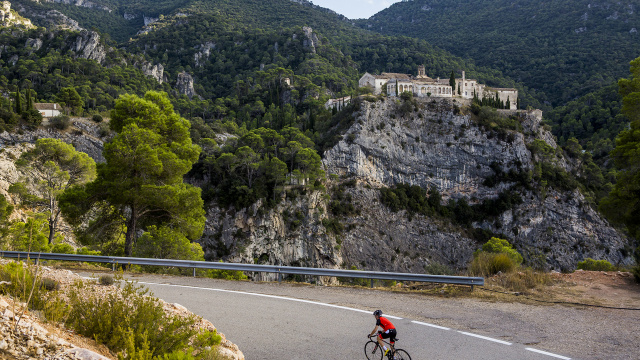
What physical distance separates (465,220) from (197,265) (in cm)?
5857

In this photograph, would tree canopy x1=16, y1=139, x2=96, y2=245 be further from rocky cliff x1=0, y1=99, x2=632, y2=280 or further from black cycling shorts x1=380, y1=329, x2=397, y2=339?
black cycling shorts x1=380, y1=329, x2=397, y2=339

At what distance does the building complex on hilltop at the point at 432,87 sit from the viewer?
78.8m

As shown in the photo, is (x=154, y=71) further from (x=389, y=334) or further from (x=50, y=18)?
(x=389, y=334)

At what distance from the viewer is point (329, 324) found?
6.88 m

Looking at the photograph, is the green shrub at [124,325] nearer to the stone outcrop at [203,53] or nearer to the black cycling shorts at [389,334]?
the black cycling shorts at [389,334]

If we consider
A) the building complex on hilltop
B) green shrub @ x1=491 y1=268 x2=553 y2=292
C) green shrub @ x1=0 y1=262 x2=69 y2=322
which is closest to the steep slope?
the building complex on hilltop

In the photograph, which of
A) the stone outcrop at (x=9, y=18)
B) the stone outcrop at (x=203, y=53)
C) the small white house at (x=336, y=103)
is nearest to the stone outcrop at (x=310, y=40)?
the stone outcrop at (x=203, y=53)

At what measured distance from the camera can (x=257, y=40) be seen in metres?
135

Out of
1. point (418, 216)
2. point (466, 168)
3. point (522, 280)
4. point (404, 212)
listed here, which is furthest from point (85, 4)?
point (522, 280)

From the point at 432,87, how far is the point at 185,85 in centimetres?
6789

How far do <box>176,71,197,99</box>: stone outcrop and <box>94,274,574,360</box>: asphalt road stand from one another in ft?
353

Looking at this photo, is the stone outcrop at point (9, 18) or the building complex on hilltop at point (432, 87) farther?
the stone outcrop at point (9, 18)

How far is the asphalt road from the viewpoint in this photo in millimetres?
5695

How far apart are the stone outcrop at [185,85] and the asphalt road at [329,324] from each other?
108m
